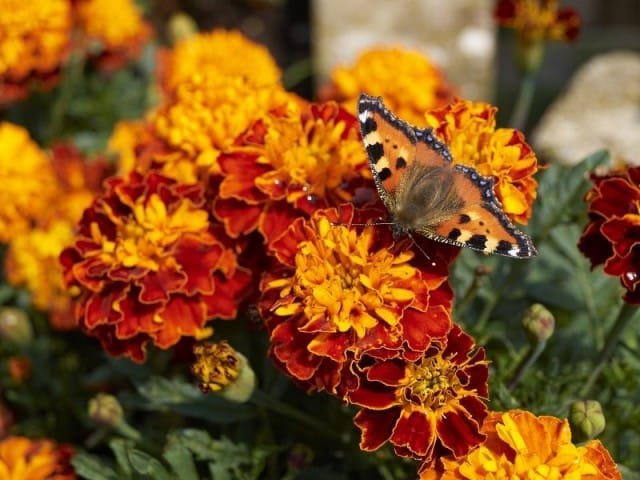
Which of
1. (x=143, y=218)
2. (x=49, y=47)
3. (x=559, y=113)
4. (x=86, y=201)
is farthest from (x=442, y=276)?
(x=559, y=113)

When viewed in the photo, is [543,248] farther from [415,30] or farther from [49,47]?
[415,30]

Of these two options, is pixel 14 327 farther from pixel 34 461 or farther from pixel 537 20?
pixel 537 20

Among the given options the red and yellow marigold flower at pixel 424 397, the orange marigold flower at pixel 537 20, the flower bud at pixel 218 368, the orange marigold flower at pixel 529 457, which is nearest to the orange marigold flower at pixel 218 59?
the orange marigold flower at pixel 537 20

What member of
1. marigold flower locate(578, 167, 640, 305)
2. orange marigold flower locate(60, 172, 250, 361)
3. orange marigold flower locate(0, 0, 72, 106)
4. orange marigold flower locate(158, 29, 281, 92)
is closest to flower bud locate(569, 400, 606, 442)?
marigold flower locate(578, 167, 640, 305)

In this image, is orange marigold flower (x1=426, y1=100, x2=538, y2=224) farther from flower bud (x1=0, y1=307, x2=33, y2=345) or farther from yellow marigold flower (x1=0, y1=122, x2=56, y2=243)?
yellow marigold flower (x1=0, y1=122, x2=56, y2=243)

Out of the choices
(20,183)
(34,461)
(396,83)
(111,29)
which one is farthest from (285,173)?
(111,29)

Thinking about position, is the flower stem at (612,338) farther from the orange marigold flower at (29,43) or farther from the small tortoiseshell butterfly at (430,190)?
the orange marigold flower at (29,43)
